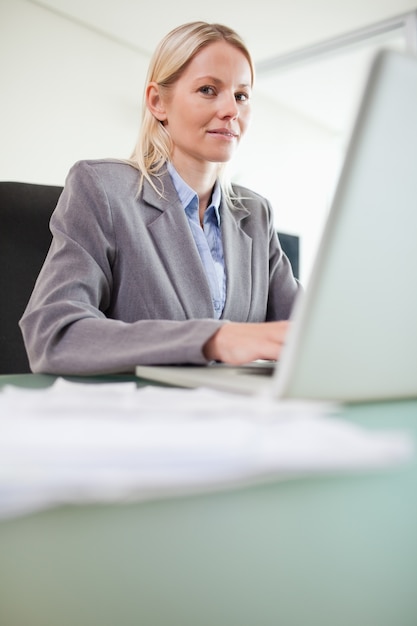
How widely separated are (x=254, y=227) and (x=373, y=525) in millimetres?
925

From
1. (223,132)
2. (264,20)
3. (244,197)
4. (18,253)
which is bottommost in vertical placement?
(18,253)

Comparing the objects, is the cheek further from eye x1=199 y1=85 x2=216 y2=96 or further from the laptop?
the laptop

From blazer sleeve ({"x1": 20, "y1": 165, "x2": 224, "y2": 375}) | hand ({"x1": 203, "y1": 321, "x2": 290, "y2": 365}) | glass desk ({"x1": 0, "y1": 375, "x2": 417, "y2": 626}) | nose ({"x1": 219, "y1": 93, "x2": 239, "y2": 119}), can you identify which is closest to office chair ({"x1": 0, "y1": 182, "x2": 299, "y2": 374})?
blazer sleeve ({"x1": 20, "y1": 165, "x2": 224, "y2": 375})

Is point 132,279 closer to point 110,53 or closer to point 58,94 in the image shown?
point 58,94

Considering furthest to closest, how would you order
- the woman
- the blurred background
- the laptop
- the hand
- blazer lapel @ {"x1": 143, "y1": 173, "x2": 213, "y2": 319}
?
the blurred background → blazer lapel @ {"x1": 143, "y1": 173, "x2": 213, "y2": 319} → the woman → the hand → the laptop

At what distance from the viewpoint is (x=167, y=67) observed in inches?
44.1

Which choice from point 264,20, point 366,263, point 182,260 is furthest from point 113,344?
point 264,20

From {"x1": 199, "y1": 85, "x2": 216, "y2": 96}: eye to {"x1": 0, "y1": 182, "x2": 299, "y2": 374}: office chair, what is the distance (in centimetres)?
33

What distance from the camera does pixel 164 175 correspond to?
1059 millimetres

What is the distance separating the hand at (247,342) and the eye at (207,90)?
27.8 inches

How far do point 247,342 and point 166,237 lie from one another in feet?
1.68

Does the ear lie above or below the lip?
above

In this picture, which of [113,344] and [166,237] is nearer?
[113,344]

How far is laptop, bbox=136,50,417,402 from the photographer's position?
1.03 ft
